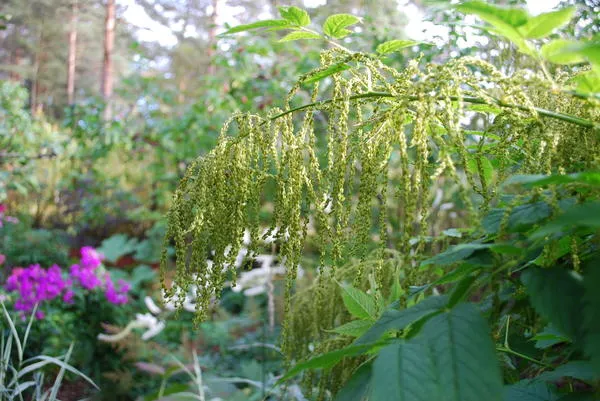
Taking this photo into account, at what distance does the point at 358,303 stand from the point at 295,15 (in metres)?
0.51

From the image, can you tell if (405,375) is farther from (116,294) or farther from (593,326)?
(116,294)

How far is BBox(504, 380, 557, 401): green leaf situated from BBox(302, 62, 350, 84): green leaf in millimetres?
501

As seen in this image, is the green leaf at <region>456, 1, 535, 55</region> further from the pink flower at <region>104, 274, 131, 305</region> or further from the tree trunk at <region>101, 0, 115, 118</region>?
the tree trunk at <region>101, 0, 115, 118</region>

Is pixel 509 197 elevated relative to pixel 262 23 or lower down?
lower down

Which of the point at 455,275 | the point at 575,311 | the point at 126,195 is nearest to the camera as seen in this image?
the point at 575,311

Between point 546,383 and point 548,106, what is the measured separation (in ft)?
1.49

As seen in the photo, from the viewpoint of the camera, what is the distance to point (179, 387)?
1922 mm

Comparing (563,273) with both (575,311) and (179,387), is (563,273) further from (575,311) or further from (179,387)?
(179,387)

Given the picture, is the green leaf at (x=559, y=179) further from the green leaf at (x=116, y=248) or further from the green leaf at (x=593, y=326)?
the green leaf at (x=116, y=248)

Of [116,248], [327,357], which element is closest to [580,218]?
[327,357]

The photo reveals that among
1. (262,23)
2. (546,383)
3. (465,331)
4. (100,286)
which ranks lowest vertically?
(100,286)

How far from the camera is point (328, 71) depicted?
813 millimetres

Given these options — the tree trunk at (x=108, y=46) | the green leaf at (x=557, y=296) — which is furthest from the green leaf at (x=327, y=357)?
the tree trunk at (x=108, y=46)

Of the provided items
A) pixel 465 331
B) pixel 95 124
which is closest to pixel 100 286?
pixel 95 124
